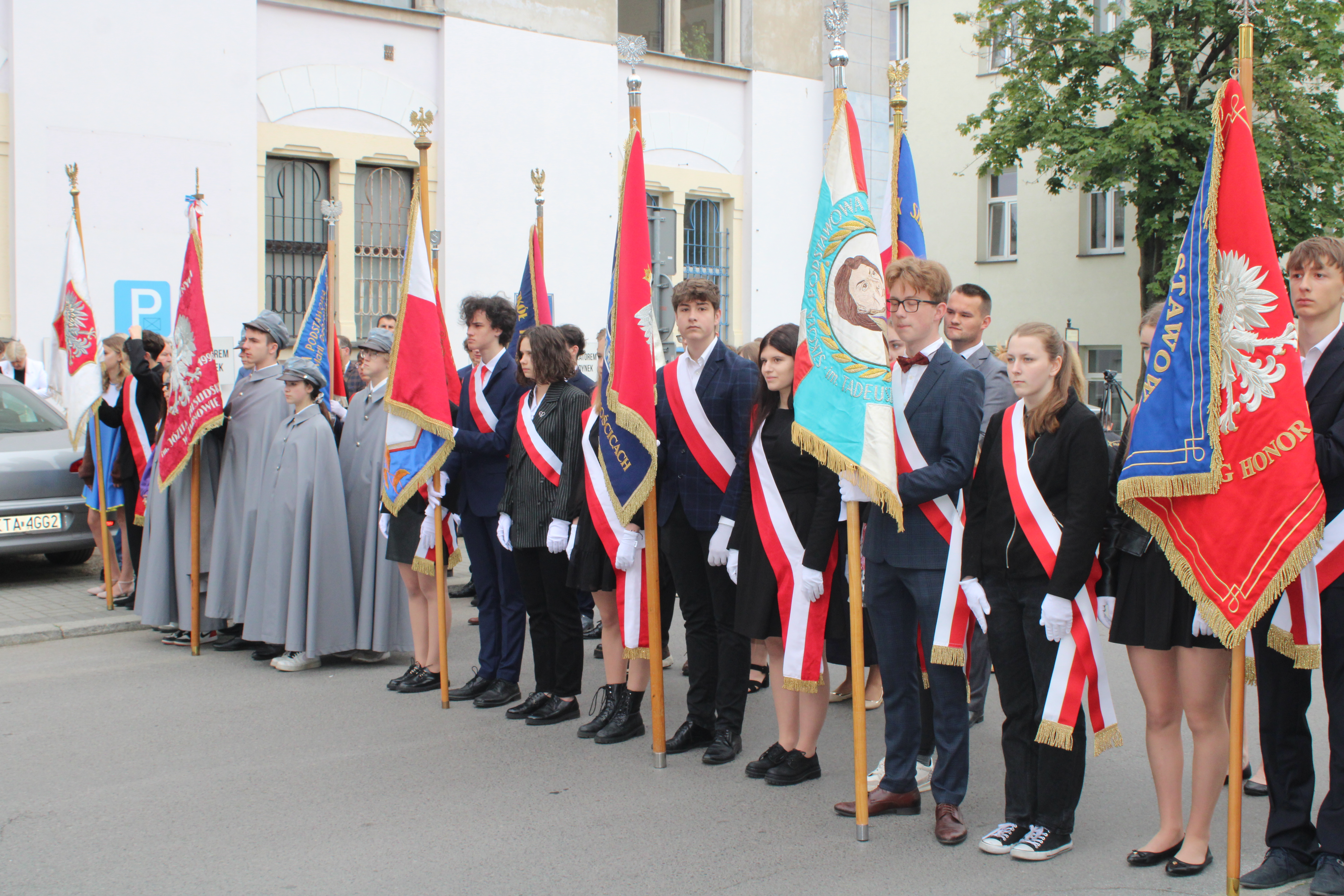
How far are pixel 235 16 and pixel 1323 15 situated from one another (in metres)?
14.9

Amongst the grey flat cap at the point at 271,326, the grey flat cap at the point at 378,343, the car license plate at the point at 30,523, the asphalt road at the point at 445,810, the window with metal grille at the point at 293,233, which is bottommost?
the asphalt road at the point at 445,810

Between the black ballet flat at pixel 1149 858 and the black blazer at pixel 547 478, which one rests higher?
the black blazer at pixel 547 478

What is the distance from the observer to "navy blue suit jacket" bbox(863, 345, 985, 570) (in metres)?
4.45

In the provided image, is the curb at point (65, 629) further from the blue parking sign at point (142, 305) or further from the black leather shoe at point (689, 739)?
the blue parking sign at point (142, 305)

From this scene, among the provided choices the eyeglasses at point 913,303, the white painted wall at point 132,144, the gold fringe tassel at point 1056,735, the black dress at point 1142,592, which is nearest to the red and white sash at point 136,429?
the white painted wall at point 132,144

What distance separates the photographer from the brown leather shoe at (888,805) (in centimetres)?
469

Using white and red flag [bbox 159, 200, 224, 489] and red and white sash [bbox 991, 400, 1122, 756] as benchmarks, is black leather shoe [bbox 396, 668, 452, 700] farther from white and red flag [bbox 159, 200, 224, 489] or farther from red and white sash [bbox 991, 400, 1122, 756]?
red and white sash [bbox 991, 400, 1122, 756]

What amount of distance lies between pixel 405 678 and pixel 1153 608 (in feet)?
13.8

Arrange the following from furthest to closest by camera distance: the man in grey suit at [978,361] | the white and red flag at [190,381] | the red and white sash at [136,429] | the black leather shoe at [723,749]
A: the red and white sash at [136,429] < the white and red flag at [190,381] < the man in grey suit at [978,361] < the black leather shoe at [723,749]

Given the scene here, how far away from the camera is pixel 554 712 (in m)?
6.09

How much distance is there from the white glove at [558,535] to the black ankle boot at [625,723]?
2.48 feet

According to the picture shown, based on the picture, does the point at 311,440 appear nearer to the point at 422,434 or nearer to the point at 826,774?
the point at 422,434

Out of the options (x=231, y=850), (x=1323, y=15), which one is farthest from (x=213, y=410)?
(x=1323, y=15)

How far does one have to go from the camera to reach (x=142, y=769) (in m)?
5.30
